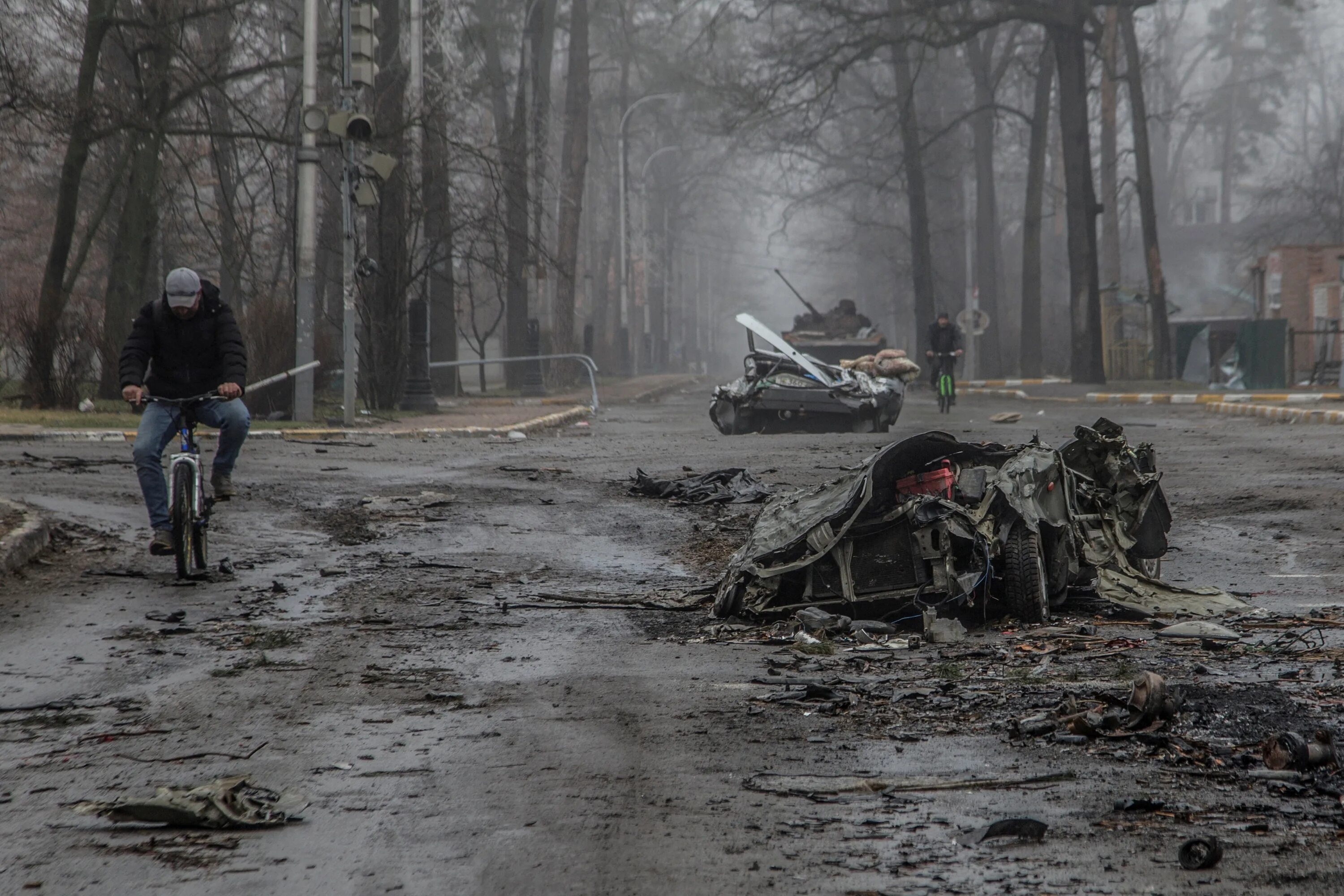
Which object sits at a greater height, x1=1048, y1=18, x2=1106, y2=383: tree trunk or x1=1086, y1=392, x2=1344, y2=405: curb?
x1=1048, y1=18, x2=1106, y2=383: tree trunk

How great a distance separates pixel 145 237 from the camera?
2300 cm

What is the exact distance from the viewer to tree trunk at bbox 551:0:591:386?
41562 mm

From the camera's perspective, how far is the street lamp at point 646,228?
2554 inches

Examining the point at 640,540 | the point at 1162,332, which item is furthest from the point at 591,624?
the point at 1162,332

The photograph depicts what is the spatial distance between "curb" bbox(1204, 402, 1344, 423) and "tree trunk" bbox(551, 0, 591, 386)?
65.7ft

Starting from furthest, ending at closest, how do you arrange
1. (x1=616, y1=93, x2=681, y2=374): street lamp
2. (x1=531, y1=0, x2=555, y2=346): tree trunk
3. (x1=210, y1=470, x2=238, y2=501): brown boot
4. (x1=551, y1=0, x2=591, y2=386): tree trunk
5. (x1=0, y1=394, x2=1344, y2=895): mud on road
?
(x1=616, y1=93, x2=681, y2=374): street lamp < (x1=551, y1=0, x2=591, y2=386): tree trunk < (x1=531, y1=0, x2=555, y2=346): tree trunk < (x1=210, y1=470, x2=238, y2=501): brown boot < (x1=0, y1=394, x2=1344, y2=895): mud on road

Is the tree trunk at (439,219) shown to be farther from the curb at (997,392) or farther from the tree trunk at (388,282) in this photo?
the curb at (997,392)

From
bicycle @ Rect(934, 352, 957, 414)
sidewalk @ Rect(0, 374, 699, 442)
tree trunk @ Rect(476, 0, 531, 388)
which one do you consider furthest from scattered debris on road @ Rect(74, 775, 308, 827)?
bicycle @ Rect(934, 352, 957, 414)

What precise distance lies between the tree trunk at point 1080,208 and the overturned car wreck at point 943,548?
28.6 meters

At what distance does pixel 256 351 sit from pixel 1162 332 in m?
24.3

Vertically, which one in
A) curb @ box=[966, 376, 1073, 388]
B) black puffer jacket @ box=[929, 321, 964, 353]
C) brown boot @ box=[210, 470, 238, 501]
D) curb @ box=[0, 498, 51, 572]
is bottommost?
curb @ box=[0, 498, 51, 572]

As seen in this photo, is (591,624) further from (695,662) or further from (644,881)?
(644,881)

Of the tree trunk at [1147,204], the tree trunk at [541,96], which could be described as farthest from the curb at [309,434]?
the tree trunk at [1147,204]

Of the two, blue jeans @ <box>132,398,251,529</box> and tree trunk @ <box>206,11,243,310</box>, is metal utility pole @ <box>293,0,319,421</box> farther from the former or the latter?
blue jeans @ <box>132,398,251,529</box>
